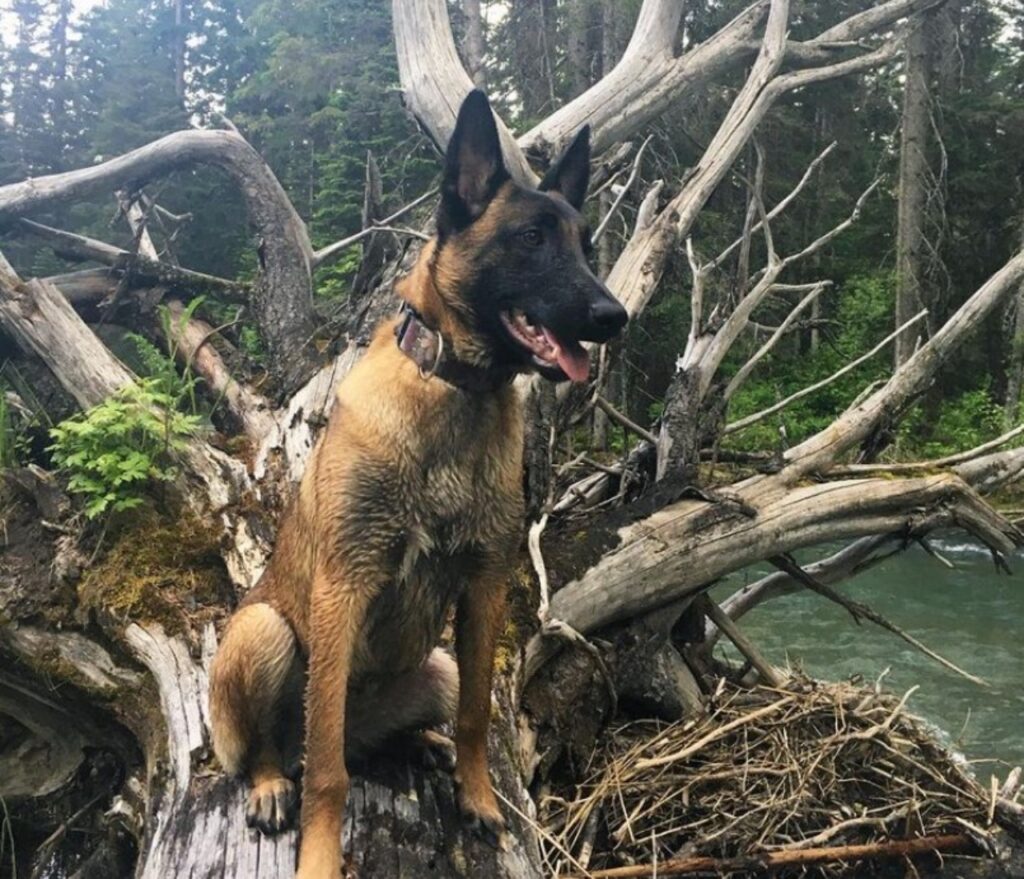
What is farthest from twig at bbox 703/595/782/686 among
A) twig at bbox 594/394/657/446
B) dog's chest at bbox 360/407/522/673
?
dog's chest at bbox 360/407/522/673

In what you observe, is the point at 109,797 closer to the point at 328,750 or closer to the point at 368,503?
the point at 328,750

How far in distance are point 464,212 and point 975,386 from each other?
22.4 m

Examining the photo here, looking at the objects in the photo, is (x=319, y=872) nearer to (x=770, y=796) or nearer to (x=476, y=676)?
(x=476, y=676)

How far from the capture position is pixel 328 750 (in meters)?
2.71

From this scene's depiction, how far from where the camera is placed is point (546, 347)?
2.85 meters

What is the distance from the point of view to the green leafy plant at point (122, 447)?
15.0 feet

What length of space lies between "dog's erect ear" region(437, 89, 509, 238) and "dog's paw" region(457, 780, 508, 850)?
1829 millimetres

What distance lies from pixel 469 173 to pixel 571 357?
711 millimetres

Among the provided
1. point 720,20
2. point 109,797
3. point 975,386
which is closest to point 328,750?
point 109,797

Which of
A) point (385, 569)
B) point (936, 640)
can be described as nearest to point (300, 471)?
point (385, 569)

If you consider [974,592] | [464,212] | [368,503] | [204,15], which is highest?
[204,15]

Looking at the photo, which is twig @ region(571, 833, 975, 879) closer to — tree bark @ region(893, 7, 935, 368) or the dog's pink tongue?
the dog's pink tongue

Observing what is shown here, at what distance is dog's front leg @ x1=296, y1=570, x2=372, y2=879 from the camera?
8.63ft

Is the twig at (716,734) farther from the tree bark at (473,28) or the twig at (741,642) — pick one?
the tree bark at (473,28)
